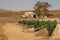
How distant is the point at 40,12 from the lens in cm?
6041

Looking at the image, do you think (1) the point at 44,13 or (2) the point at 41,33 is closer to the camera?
(2) the point at 41,33

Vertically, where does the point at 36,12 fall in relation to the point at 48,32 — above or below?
below

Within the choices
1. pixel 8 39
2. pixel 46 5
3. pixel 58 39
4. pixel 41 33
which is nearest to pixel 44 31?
pixel 41 33

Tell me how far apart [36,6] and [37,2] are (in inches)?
81.6

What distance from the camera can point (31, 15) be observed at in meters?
58.2

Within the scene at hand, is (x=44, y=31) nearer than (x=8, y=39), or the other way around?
(x=8, y=39)

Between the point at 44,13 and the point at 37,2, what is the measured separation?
14.9 feet

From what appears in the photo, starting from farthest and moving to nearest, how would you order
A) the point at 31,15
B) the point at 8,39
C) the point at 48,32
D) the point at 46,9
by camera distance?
the point at 46,9 → the point at 31,15 → the point at 48,32 → the point at 8,39

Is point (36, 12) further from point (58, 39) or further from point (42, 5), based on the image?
point (58, 39)

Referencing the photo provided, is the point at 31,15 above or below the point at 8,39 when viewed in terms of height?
below

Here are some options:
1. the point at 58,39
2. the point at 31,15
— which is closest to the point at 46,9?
the point at 31,15

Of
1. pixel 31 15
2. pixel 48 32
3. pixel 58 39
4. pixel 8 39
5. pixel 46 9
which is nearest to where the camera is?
pixel 58 39

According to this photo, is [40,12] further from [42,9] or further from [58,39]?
[58,39]

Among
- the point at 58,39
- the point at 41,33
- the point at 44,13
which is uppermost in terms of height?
the point at 58,39
